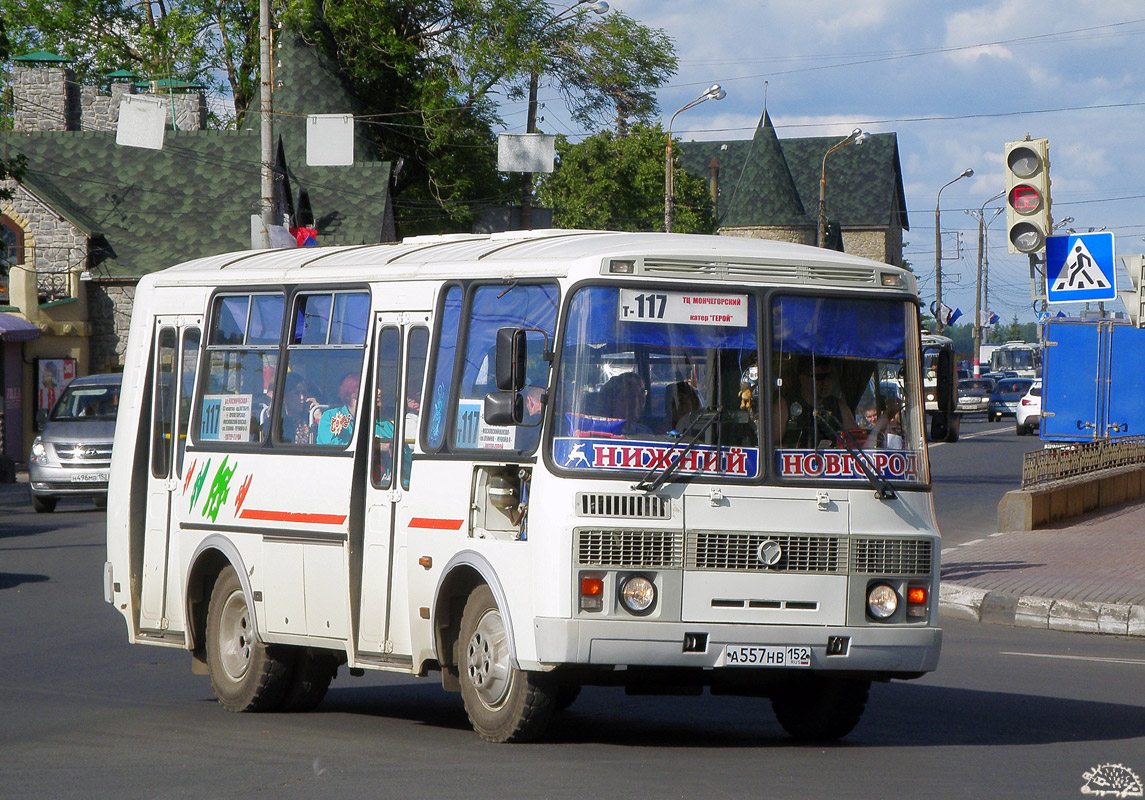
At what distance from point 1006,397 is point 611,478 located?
60.9 m

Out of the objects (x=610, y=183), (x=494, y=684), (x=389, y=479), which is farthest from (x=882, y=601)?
(x=610, y=183)

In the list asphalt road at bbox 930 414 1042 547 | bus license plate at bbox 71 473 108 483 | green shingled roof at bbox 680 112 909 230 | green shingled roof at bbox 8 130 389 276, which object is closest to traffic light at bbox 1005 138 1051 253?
asphalt road at bbox 930 414 1042 547

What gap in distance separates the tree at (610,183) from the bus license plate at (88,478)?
149 feet

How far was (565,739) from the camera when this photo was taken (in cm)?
830

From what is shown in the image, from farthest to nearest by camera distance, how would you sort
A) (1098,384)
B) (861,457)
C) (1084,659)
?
(1098,384) → (1084,659) → (861,457)

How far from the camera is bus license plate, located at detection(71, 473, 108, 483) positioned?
2489cm

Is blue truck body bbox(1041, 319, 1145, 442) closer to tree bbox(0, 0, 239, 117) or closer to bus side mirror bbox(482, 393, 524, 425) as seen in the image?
bus side mirror bbox(482, 393, 524, 425)

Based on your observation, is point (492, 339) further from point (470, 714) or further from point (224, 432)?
point (224, 432)

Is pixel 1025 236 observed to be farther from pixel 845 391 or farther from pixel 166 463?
pixel 166 463

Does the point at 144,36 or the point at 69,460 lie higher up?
the point at 144,36

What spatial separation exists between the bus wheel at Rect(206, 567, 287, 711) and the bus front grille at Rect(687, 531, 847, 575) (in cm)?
311

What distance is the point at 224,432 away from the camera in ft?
33.1

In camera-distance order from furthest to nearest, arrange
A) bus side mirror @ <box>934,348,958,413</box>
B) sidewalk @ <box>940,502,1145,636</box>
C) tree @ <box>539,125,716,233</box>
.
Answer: tree @ <box>539,125,716,233</box>
sidewalk @ <box>940,502,1145,636</box>
bus side mirror @ <box>934,348,958,413</box>

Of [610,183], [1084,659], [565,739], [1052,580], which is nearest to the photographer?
[565,739]
